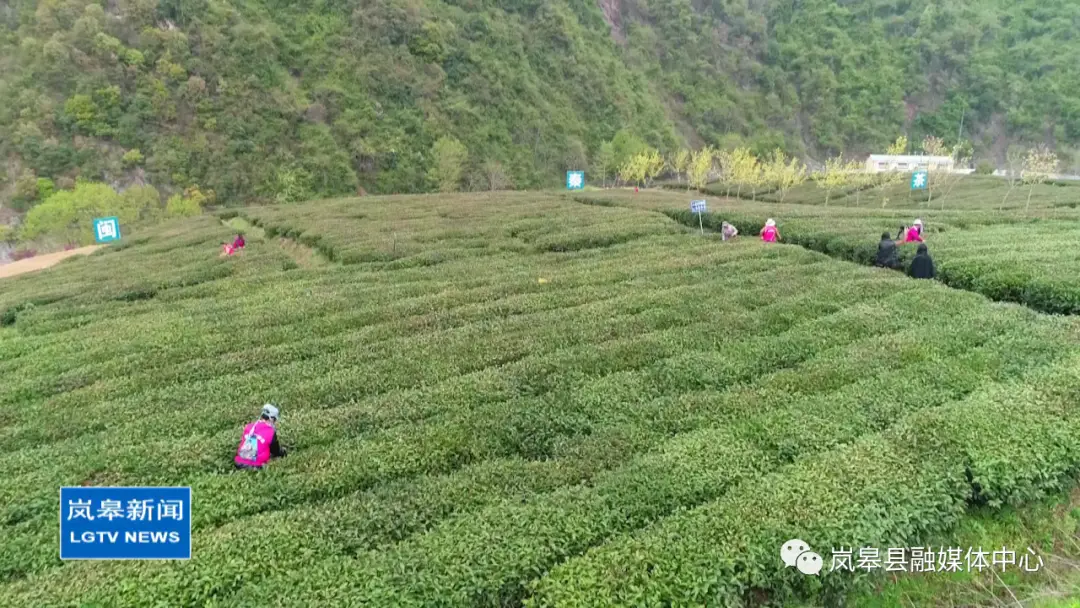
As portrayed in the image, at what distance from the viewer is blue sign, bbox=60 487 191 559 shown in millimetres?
5566

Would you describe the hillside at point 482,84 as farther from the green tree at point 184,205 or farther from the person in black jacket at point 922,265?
the person in black jacket at point 922,265

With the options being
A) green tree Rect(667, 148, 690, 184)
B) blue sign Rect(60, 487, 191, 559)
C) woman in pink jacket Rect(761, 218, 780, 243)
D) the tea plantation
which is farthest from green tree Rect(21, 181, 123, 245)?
green tree Rect(667, 148, 690, 184)

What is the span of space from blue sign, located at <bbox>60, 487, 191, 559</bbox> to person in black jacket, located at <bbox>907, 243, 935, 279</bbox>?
64.9ft

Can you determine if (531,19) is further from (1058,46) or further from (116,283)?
(1058,46)

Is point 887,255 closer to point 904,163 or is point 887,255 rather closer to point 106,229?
point 106,229

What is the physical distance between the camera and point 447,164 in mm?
70812

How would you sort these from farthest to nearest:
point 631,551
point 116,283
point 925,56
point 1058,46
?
point 925,56 → point 1058,46 → point 116,283 → point 631,551

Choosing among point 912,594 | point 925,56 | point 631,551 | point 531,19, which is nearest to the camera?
point 631,551

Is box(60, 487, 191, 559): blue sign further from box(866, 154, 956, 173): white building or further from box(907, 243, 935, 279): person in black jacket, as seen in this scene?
box(866, 154, 956, 173): white building

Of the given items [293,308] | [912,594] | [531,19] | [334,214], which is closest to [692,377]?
[912,594]

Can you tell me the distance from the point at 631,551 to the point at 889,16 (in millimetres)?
155754

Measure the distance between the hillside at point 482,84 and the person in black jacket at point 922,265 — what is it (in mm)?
61361

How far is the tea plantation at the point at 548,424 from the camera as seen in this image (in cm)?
699

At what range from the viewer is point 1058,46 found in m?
111
